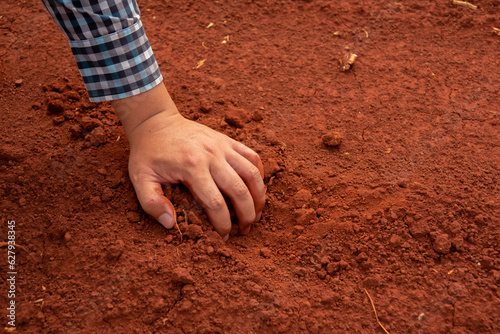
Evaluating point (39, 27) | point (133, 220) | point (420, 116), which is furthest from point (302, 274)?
point (39, 27)

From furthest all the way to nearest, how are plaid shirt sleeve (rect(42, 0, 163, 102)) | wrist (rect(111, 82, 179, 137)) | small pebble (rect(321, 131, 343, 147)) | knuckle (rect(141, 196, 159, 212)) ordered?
small pebble (rect(321, 131, 343, 147)), wrist (rect(111, 82, 179, 137)), knuckle (rect(141, 196, 159, 212)), plaid shirt sleeve (rect(42, 0, 163, 102))

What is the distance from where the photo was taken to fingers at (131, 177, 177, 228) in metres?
1.38

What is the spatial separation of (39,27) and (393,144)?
191 cm

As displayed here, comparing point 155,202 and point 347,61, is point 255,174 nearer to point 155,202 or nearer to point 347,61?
point 155,202

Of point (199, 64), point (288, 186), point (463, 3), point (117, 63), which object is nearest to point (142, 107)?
point (117, 63)

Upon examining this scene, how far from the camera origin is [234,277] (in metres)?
1.35

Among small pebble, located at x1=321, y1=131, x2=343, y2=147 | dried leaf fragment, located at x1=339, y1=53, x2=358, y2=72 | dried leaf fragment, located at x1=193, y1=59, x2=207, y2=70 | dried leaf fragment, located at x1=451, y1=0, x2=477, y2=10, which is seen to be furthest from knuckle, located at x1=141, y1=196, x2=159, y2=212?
dried leaf fragment, located at x1=451, y1=0, x2=477, y2=10

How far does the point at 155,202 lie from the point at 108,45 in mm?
506

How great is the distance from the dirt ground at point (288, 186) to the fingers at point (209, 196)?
0.05 metres

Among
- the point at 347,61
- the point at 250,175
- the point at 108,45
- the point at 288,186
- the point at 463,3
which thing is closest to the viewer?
the point at 108,45

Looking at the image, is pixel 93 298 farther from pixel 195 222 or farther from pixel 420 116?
pixel 420 116

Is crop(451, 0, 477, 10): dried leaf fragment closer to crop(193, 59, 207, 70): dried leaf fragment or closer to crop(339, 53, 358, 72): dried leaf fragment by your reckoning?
crop(339, 53, 358, 72): dried leaf fragment

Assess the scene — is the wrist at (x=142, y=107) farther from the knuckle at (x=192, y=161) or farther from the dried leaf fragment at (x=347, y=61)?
the dried leaf fragment at (x=347, y=61)

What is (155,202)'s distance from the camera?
1.38 m
